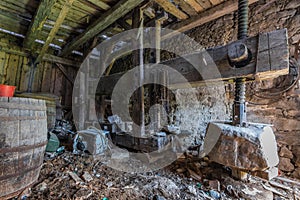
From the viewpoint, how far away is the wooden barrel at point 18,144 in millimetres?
1113

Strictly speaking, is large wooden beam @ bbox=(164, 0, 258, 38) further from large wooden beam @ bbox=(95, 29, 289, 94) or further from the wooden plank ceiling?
large wooden beam @ bbox=(95, 29, 289, 94)

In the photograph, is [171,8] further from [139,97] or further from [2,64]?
[2,64]

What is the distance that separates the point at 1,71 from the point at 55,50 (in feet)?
4.16

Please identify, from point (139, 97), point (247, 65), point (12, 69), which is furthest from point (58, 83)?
point (247, 65)

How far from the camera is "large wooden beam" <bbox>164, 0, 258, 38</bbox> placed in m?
2.34

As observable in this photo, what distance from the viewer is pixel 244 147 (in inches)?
50.9

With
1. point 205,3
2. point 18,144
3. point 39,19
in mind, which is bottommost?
point 18,144

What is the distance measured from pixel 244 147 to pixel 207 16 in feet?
7.24

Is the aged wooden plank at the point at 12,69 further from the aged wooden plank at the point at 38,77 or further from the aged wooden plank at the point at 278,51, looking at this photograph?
the aged wooden plank at the point at 278,51

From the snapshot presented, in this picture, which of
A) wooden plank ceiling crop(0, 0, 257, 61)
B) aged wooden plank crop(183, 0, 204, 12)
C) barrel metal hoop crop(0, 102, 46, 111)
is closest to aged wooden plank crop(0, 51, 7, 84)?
wooden plank ceiling crop(0, 0, 257, 61)

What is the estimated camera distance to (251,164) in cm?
125

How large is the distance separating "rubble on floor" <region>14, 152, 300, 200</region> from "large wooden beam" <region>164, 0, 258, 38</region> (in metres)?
2.25

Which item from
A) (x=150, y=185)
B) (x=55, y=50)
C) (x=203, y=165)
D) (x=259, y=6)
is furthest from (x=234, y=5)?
(x=55, y=50)

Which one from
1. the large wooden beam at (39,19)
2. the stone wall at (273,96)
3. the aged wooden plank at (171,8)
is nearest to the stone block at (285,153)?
the stone wall at (273,96)
